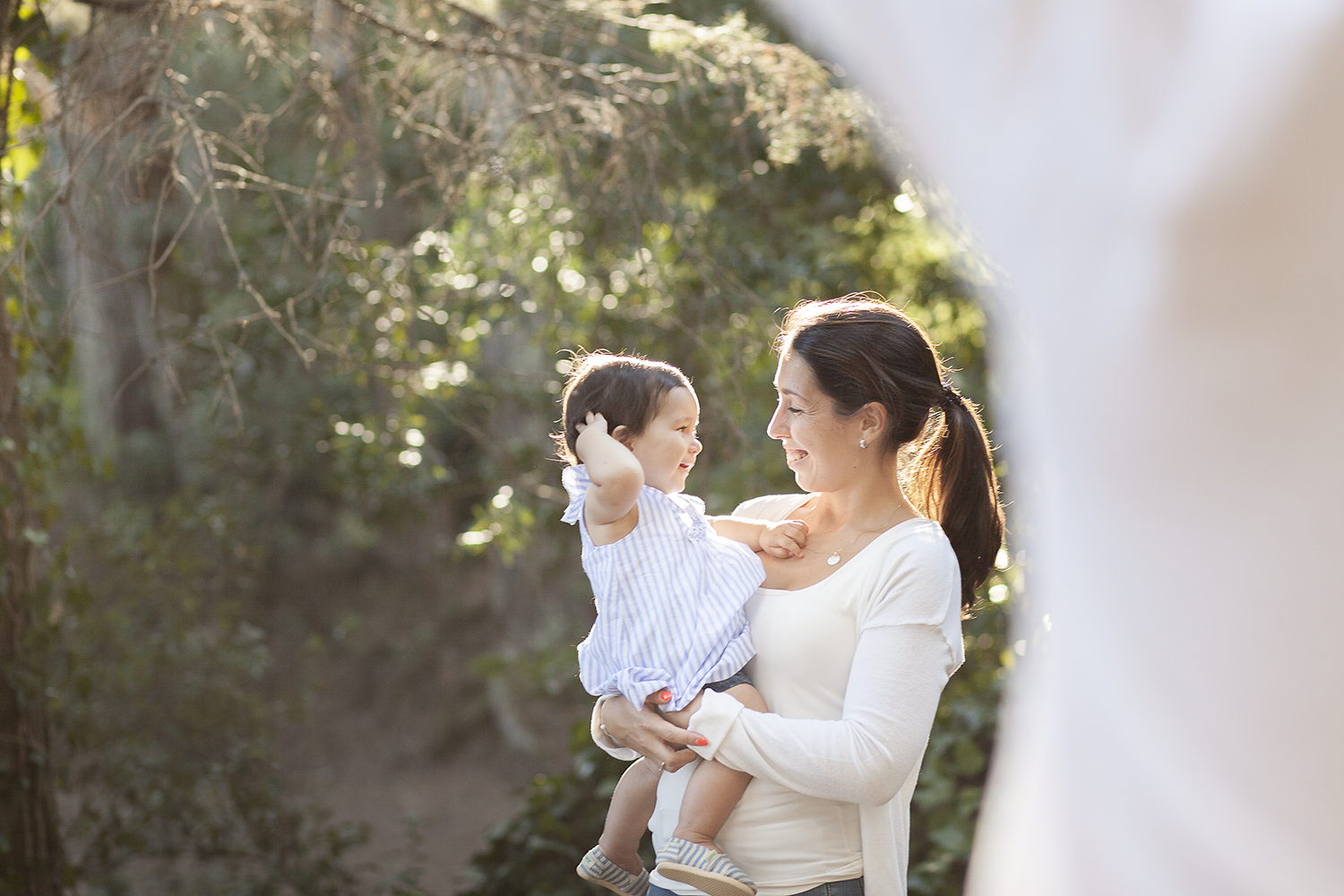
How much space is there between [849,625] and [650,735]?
336 mm

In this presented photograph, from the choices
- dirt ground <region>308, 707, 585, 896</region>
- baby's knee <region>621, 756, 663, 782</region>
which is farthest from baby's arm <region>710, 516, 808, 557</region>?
dirt ground <region>308, 707, 585, 896</region>

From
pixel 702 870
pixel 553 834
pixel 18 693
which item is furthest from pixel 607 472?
pixel 553 834

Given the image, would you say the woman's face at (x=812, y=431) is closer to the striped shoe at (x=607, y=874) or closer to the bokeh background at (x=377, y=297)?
the bokeh background at (x=377, y=297)

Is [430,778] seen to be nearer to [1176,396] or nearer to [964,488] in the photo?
[964,488]

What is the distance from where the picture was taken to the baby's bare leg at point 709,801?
1.50m

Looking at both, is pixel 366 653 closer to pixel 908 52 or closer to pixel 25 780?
pixel 25 780

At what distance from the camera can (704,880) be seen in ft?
4.76

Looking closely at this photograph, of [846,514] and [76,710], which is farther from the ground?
[846,514]

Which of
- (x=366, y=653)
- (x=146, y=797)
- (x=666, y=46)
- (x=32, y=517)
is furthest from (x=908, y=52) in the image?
(x=366, y=653)

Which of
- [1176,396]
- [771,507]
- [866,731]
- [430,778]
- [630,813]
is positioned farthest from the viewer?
[430,778]

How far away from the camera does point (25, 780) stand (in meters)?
2.83

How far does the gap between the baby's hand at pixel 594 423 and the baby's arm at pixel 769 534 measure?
0.32m

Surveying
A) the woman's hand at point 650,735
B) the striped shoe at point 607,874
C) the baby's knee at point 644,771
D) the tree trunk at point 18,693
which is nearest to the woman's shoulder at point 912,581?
the woman's hand at point 650,735

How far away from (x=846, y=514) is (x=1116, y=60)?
4.48 feet
